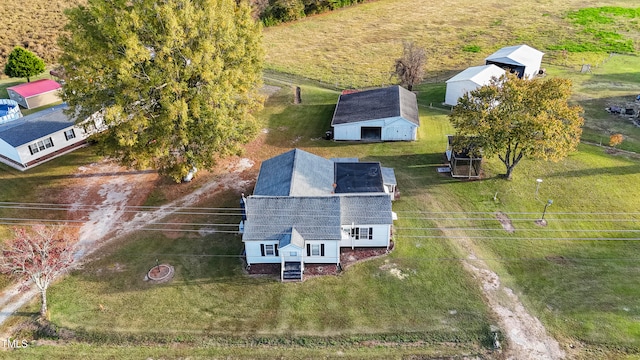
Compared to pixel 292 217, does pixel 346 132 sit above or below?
below

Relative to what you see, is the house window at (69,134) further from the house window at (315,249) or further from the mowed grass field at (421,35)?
the mowed grass field at (421,35)

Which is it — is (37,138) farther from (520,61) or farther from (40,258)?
(520,61)

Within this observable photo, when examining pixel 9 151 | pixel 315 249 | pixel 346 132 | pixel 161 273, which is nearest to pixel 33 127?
pixel 9 151

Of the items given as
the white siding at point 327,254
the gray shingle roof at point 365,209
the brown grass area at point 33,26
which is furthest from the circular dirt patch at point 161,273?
the brown grass area at point 33,26

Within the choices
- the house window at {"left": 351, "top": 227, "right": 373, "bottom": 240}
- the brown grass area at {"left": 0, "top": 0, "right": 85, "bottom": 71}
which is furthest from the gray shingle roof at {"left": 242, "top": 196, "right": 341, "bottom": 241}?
the brown grass area at {"left": 0, "top": 0, "right": 85, "bottom": 71}

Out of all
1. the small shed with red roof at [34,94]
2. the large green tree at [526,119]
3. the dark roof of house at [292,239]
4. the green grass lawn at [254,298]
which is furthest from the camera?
the small shed with red roof at [34,94]

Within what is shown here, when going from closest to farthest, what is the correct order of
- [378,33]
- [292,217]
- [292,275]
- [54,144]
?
[292,275], [292,217], [54,144], [378,33]

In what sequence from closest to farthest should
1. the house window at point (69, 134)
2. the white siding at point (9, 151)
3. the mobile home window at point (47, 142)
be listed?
the white siding at point (9, 151), the mobile home window at point (47, 142), the house window at point (69, 134)

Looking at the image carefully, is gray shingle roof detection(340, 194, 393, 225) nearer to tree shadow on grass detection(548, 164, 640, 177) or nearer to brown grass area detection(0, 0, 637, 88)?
tree shadow on grass detection(548, 164, 640, 177)
